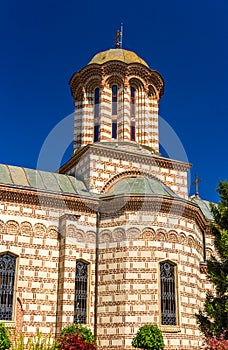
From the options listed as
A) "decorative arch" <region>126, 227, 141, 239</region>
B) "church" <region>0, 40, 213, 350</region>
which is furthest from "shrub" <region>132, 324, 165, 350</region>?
"decorative arch" <region>126, 227, 141, 239</region>

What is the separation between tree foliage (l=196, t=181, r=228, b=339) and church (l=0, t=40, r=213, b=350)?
8.47 ft

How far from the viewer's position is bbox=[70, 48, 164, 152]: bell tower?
20.2 meters

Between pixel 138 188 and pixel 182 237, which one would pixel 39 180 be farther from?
pixel 182 237

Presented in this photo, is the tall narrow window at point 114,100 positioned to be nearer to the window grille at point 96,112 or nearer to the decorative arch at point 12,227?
the window grille at point 96,112

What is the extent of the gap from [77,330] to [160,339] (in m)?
2.64

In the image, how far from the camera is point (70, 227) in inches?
626

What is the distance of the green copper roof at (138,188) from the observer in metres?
16.7

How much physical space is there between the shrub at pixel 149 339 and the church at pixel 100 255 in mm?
886

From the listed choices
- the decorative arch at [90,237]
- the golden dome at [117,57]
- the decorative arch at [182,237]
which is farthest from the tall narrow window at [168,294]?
the golden dome at [117,57]

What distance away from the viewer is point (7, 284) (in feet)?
49.2

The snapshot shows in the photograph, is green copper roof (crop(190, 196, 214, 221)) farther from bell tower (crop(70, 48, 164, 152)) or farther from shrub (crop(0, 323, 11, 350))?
shrub (crop(0, 323, 11, 350))

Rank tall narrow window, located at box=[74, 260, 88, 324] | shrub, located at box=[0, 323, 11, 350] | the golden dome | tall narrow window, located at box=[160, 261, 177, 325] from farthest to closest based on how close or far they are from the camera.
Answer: the golden dome → tall narrow window, located at box=[74, 260, 88, 324] → tall narrow window, located at box=[160, 261, 177, 325] → shrub, located at box=[0, 323, 11, 350]

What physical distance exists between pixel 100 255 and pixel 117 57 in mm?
10226

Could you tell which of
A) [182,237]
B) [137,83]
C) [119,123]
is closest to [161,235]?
[182,237]
